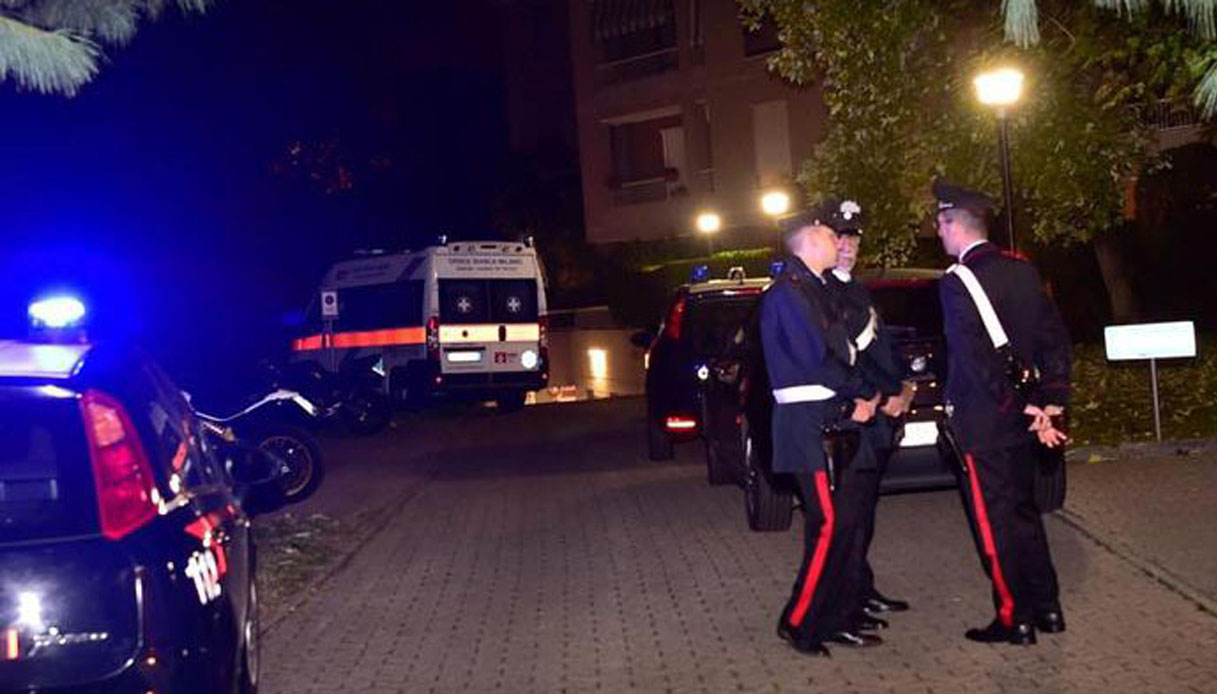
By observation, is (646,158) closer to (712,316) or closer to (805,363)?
(712,316)

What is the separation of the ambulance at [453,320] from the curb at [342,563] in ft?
30.2

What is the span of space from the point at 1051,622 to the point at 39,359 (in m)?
4.44

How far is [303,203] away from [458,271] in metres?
12.0

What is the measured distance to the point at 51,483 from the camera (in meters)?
4.97

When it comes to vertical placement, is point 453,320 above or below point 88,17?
below

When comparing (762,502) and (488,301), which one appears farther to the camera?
(488,301)

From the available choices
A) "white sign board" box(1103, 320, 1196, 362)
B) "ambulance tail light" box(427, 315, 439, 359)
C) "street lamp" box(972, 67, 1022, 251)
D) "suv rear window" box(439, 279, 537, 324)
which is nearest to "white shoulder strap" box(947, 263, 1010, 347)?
"white sign board" box(1103, 320, 1196, 362)

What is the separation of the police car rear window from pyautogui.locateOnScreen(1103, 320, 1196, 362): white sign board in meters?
9.95

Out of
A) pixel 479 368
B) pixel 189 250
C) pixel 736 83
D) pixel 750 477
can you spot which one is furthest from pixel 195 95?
pixel 736 83

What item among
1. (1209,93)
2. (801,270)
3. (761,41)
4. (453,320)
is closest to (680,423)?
(801,270)

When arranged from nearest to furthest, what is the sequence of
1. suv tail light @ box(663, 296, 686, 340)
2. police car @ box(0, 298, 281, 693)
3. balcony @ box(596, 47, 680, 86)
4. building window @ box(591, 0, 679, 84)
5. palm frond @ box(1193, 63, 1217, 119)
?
police car @ box(0, 298, 281, 693)
palm frond @ box(1193, 63, 1217, 119)
suv tail light @ box(663, 296, 686, 340)
building window @ box(591, 0, 679, 84)
balcony @ box(596, 47, 680, 86)

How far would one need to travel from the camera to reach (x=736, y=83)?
128ft

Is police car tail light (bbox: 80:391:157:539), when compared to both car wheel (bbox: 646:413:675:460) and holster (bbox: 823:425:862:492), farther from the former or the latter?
car wheel (bbox: 646:413:675:460)

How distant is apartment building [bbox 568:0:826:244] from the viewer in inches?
1529
